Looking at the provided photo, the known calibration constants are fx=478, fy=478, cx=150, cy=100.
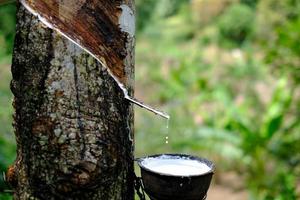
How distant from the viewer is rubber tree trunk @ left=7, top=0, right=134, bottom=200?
5.15 feet

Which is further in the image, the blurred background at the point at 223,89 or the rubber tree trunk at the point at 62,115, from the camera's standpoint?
the blurred background at the point at 223,89

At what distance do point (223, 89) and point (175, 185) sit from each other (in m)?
7.42

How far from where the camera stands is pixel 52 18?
1.59 m

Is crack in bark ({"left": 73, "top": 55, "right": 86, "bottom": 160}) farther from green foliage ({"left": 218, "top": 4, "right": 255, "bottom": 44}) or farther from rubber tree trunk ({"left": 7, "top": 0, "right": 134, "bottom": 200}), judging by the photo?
green foliage ({"left": 218, "top": 4, "right": 255, "bottom": 44})

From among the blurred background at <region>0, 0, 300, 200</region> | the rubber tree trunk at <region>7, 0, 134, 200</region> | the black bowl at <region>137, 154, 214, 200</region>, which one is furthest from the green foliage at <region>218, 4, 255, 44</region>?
the rubber tree trunk at <region>7, 0, 134, 200</region>

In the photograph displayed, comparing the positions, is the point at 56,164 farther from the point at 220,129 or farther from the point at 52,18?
the point at 220,129

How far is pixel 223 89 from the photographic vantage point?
29.3 ft

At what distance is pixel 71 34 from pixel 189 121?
7.83 m

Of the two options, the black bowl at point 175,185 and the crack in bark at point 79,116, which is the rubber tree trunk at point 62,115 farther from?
the black bowl at point 175,185

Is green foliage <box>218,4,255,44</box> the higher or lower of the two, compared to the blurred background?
higher

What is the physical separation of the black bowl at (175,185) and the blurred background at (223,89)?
4.37ft

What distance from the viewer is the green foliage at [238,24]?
49.1ft

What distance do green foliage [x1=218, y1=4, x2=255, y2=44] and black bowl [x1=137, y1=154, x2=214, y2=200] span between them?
13.6 meters

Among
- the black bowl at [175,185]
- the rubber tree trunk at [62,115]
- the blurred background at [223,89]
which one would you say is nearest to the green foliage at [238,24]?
the blurred background at [223,89]
